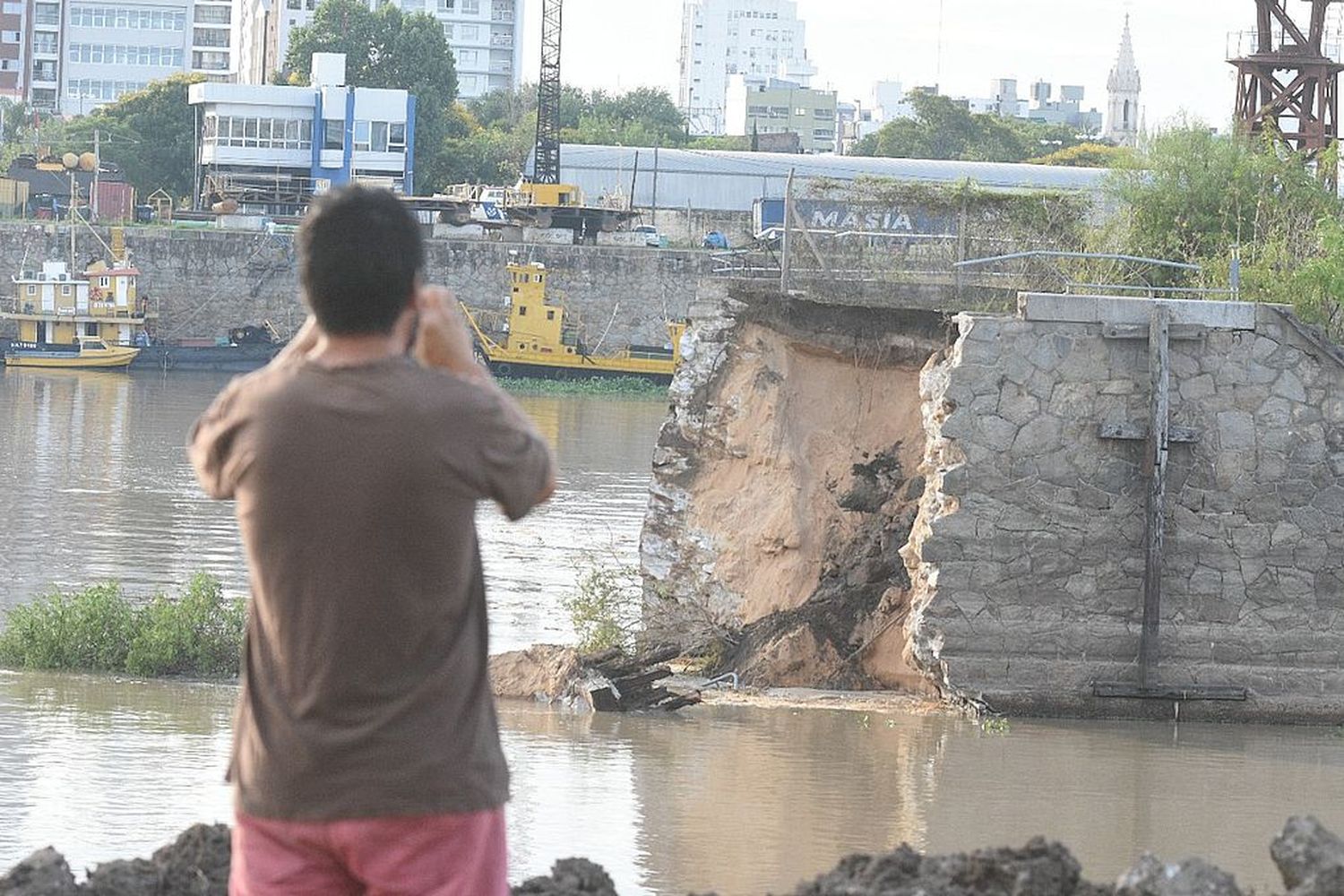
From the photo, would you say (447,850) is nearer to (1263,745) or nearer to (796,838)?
(796,838)

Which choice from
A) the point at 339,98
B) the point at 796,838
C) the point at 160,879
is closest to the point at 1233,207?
the point at 796,838

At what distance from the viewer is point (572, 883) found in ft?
18.1

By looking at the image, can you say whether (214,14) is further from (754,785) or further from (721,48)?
(754,785)

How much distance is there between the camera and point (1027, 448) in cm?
1212

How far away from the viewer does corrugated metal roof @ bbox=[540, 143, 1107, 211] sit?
231 feet

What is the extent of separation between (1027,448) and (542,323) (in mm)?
41711

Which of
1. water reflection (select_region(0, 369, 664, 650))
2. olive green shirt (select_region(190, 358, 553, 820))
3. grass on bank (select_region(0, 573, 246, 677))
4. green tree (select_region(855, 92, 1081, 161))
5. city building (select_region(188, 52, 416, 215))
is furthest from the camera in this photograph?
green tree (select_region(855, 92, 1081, 161))

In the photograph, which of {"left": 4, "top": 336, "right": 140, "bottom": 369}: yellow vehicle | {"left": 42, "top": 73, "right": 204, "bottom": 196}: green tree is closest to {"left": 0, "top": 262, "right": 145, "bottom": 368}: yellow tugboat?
{"left": 4, "top": 336, "right": 140, "bottom": 369}: yellow vehicle

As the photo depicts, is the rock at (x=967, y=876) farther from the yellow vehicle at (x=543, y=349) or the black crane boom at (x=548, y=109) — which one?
the black crane boom at (x=548, y=109)

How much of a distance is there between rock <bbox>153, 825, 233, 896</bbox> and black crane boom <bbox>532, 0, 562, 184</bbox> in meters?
64.9

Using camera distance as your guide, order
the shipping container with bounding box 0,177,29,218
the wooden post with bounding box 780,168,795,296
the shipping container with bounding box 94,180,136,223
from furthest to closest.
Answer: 1. the shipping container with bounding box 0,177,29,218
2. the shipping container with bounding box 94,180,136,223
3. the wooden post with bounding box 780,168,795,296

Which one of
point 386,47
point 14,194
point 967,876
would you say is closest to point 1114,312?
point 967,876

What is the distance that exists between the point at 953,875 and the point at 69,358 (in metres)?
47.5

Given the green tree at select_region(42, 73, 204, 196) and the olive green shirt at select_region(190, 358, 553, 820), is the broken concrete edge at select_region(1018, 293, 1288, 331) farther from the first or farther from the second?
the green tree at select_region(42, 73, 204, 196)
